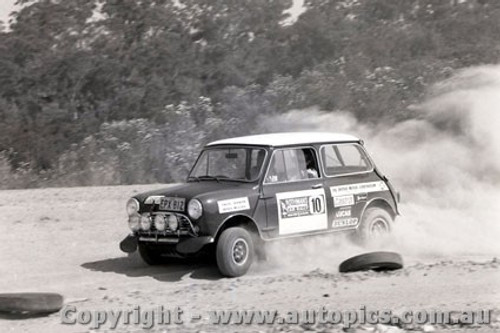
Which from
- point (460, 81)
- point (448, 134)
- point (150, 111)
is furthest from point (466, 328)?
point (150, 111)

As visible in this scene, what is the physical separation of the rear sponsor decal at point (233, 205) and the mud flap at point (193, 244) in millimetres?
355

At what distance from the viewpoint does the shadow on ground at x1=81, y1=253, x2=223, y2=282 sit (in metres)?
10.1

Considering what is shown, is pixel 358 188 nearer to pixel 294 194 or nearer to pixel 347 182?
pixel 347 182

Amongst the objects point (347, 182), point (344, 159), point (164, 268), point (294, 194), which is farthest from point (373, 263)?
point (164, 268)

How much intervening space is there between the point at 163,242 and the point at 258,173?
4.61 feet

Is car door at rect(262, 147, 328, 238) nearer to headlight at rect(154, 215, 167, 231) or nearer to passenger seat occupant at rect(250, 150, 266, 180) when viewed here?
passenger seat occupant at rect(250, 150, 266, 180)

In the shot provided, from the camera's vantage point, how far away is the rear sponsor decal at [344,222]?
1083cm

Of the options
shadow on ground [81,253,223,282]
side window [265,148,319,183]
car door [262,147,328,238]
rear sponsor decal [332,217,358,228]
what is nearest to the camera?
shadow on ground [81,253,223,282]

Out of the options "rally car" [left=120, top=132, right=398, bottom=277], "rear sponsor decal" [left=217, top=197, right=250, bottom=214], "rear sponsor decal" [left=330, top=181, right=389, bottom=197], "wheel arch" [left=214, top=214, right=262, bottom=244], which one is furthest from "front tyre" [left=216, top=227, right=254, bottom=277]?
"rear sponsor decal" [left=330, top=181, right=389, bottom=197]

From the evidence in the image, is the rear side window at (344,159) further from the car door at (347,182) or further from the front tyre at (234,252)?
the front tyre at (234,252)

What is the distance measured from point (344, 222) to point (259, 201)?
1.42m

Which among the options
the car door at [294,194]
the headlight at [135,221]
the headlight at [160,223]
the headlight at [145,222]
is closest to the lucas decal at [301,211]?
the car door at [294,194]

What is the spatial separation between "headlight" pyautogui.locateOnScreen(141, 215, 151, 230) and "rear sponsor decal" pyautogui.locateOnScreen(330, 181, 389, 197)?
2.36 m

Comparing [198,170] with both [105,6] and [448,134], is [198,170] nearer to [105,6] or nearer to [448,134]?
[448,134]
